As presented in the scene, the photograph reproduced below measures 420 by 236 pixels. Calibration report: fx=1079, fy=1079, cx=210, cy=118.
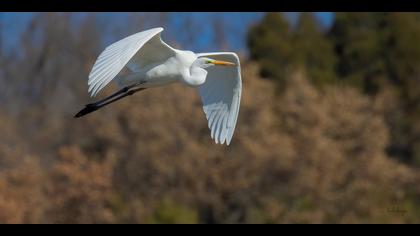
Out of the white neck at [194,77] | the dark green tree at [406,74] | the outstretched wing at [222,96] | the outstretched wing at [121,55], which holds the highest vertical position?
the outstretched wing at [121,55]

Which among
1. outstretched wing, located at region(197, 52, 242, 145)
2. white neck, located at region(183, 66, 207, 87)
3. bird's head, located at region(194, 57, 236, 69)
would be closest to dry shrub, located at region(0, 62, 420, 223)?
outstretched wing, located at region(197, 52, 242, 145)

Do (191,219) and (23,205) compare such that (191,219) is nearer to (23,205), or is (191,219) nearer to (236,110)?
(23,205)

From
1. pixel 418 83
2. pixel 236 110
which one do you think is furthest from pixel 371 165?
pixel 236 110

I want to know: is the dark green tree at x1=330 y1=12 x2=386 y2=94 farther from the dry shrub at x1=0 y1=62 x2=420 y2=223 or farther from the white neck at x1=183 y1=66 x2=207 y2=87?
the white neck at x1=183 y1=66 x2=207 y2=87

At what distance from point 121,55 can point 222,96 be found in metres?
1.80

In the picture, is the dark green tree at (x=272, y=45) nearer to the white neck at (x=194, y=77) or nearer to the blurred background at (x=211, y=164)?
the blurred background at (x=211, y=164)

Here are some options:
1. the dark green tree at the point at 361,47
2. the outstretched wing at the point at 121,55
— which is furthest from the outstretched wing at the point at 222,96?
the dark green tree at the point at 361,47

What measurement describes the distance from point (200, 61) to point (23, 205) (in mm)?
10419

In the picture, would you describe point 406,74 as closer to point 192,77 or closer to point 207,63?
point 207,63

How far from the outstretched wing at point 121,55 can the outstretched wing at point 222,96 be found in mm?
472

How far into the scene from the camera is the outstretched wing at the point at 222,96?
8.23m

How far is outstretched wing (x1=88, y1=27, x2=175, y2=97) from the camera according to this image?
6516 mm

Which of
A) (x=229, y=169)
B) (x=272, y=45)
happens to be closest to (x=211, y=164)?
(x=229, y=169)

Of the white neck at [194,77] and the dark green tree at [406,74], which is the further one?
the dark green tree at [406,74]
